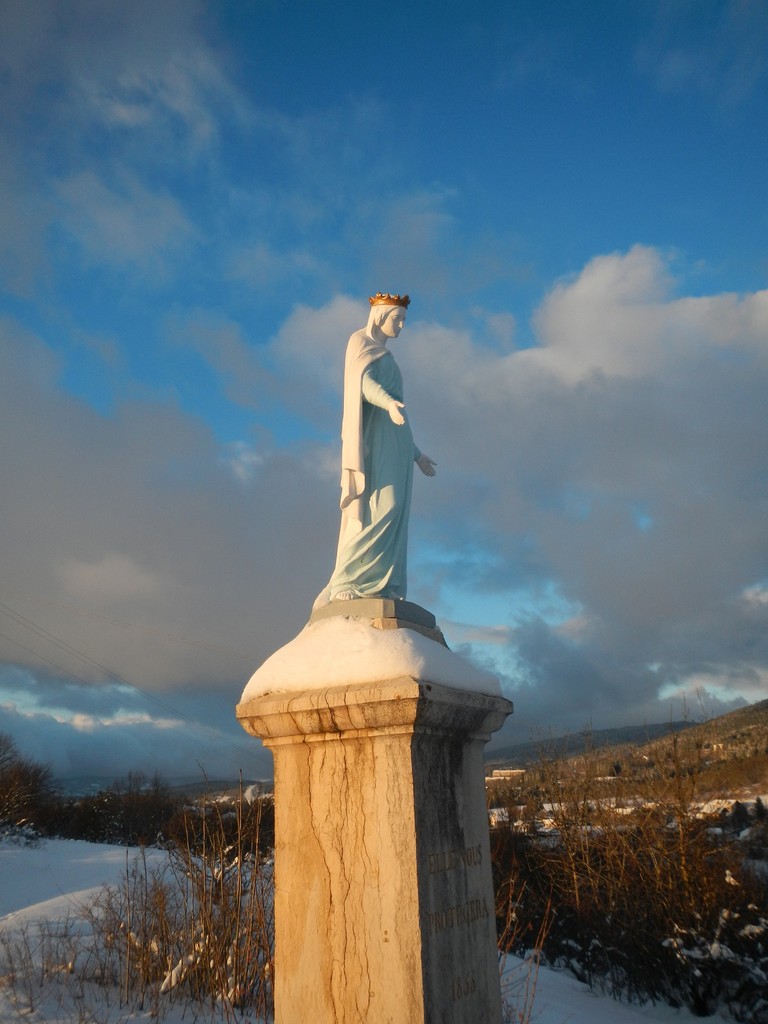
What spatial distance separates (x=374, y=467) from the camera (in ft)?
18.8

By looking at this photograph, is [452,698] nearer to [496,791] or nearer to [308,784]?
[308,784]

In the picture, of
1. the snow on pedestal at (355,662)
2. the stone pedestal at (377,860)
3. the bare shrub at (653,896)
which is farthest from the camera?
the bare shrub at (653,896)

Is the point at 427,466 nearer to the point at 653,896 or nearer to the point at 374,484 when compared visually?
the point at 374,484

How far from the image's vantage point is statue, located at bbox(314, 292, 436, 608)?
17.2 ft

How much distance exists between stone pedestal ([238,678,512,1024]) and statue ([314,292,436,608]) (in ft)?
3.50

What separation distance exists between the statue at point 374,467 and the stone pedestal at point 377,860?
3.50ft

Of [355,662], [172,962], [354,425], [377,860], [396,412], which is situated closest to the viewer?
[377,860]

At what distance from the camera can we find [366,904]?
12.9ft

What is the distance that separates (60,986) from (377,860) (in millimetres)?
5794

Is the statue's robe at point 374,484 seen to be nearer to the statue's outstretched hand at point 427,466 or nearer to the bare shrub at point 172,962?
the statue's outstretched hand at point 427,466

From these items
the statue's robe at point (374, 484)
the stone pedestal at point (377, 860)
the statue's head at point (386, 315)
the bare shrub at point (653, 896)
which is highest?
the statue's head at point (386, 315)

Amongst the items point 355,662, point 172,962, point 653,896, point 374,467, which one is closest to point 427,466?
point 374,467

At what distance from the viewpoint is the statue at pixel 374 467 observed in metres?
5.25

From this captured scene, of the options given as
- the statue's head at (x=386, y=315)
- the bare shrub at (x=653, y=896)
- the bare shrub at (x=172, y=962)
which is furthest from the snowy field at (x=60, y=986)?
the statue's head at (x=386, y=315)
